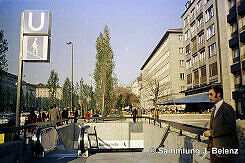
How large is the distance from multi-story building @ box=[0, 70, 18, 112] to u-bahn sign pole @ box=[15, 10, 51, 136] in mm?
8914

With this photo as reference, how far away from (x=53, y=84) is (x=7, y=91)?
9027mm

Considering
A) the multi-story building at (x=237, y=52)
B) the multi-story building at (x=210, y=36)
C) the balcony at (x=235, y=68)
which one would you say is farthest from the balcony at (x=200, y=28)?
the balcony at (x=235, y=68)

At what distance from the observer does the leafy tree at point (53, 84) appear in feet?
136

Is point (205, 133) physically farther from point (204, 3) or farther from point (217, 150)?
point (204, 3)

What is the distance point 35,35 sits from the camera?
6902 mm

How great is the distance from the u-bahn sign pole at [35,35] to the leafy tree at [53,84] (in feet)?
118

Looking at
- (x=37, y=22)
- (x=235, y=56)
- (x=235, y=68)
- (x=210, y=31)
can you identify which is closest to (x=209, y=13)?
(x=210, y=31)

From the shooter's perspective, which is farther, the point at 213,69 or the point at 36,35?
the point at 213,69

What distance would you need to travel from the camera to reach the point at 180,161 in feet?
11.9

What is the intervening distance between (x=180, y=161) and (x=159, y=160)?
1.18m

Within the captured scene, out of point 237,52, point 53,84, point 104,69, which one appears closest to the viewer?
point 237,52

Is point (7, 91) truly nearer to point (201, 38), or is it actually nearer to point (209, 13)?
point (201, 38)

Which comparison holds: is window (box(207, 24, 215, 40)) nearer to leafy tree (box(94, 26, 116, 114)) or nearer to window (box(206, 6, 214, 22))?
window (box(206, 6, 214, 22))

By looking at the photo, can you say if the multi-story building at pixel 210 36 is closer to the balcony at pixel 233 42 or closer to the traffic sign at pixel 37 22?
the balcony at pixel 233 42
